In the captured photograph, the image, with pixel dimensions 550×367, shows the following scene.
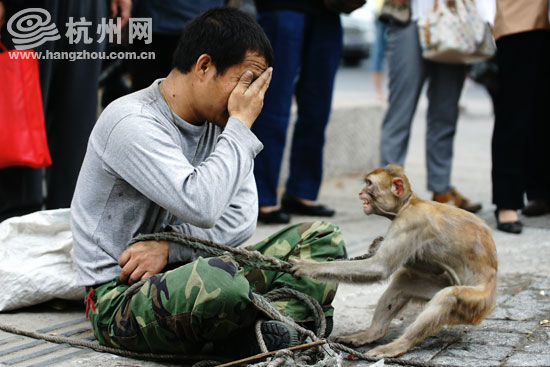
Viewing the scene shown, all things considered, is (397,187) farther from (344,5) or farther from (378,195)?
(344,5)

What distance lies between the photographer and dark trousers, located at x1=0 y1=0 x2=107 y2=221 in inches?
154

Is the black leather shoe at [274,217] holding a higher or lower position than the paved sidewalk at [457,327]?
lower

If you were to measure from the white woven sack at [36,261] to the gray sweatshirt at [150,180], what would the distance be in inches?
13.0

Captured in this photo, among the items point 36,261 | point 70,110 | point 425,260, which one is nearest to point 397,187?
point 425,260

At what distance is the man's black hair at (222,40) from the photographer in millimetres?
2613

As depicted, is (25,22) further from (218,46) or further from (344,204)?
(344,204)

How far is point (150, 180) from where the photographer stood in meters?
2.47

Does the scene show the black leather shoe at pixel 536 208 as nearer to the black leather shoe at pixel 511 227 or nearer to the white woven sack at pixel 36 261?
the black leather shoe at pixel 511 227

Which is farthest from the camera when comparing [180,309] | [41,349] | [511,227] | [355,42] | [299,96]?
[355,42]

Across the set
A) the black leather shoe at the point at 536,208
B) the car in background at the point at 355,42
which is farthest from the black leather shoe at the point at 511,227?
the car in background at the point at 355,42

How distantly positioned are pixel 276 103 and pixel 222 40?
2116mm

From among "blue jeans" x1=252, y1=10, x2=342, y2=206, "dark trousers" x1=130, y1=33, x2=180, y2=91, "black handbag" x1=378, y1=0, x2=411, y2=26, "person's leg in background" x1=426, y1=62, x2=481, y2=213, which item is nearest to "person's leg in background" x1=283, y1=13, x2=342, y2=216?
"blue jeans" x1=252, y1=10, x2=342, y2=206

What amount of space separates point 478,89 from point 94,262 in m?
15.5

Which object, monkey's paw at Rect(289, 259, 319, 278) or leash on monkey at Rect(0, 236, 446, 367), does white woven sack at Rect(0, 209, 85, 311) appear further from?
monkey's paw at Rect(289, 259, 319, 278)
